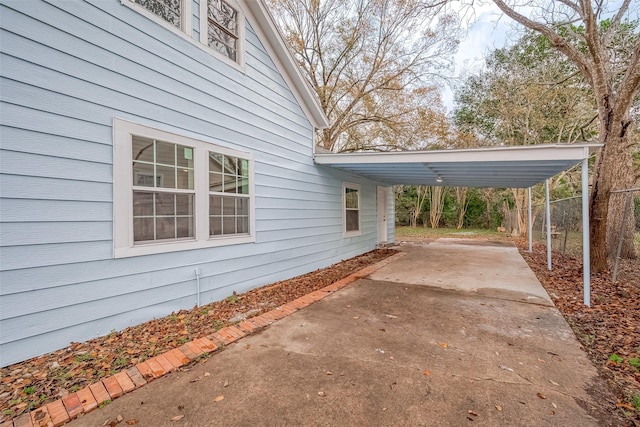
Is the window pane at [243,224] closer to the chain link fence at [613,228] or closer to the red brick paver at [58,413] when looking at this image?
the red brick paver at [58,413]

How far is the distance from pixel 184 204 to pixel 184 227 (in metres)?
0.30

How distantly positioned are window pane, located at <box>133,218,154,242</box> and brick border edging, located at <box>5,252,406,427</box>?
51.4 inches

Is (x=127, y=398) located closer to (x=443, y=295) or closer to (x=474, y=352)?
(x=474, y=352)

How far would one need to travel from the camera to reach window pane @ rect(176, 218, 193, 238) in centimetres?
373

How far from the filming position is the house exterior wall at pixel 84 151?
240 cm

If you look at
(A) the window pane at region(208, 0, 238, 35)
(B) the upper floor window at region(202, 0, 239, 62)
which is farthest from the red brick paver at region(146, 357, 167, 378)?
(A) the window pane at region(208, 0, 238, 35)

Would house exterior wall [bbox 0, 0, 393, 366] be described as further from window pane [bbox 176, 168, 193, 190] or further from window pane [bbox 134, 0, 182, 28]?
window pane [bbox 176, 168, 193, 190]

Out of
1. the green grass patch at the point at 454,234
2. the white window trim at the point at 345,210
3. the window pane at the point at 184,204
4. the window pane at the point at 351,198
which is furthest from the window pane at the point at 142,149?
the green grass patch at the point at 454,234

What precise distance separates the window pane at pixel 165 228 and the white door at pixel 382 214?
8.09m

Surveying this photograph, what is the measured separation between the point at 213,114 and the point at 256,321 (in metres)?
2.89

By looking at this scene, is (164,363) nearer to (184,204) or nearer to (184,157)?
(184,204)

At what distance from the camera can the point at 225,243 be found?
4262 millimetres

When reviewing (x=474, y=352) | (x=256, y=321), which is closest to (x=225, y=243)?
(x=256, y=321)

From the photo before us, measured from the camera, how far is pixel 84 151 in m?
2.79
